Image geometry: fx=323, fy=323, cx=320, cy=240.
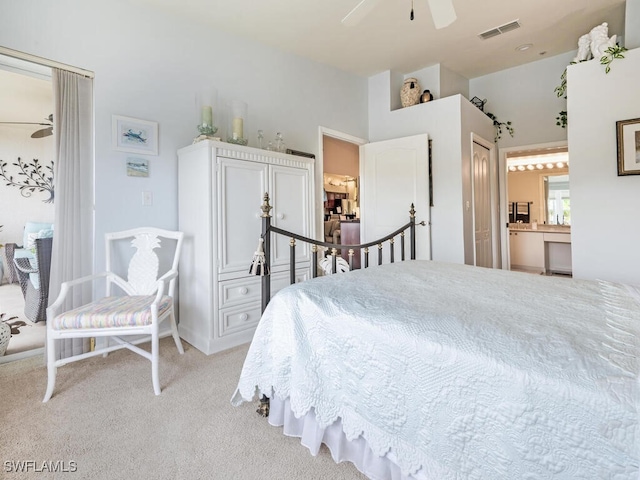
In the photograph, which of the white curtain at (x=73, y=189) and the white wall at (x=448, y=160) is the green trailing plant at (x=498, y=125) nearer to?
the white wall at (x=448, y=160)

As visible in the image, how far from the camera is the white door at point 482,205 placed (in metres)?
3.89

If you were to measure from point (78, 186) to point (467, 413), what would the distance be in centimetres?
277

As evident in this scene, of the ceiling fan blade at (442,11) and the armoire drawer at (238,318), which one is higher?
the ceiling fan blade at (442,11)

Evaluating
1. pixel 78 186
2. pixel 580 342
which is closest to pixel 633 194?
pixel 580 342

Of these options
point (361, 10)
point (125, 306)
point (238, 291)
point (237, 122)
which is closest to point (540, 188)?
point (361, 10)

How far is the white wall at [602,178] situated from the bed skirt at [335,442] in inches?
108

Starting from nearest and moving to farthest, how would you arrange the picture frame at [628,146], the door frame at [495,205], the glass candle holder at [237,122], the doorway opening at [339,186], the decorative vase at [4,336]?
the decorative vase at [4,336] → the picture frame at [628,146] → the glass candle holder at [237,122] → the doorway opening at [339,186] → the door frame at [495,205]

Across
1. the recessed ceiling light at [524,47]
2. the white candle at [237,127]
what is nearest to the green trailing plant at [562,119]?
the recessed ceiling light at [524,47]

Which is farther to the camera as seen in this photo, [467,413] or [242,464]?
[242,464]

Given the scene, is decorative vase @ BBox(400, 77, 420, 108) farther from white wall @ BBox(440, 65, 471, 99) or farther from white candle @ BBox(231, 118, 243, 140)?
white candle @ BBox(231, 118, 243, 140)

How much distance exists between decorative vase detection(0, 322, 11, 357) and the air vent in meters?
4.88

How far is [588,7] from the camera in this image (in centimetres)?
300

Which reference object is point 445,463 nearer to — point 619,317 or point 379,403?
point 379,403

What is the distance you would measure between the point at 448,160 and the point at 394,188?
673 millimetres
